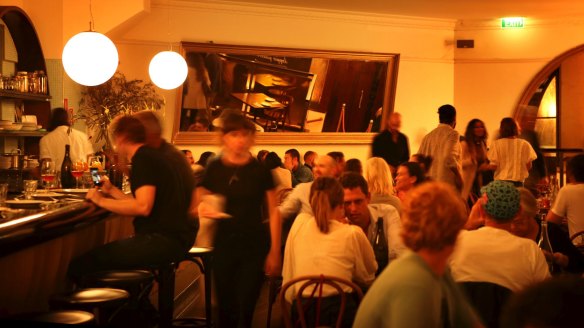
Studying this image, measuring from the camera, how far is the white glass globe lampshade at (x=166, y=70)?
28.8 ft

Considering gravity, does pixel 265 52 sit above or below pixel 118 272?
above

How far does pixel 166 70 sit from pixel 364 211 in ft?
15.2

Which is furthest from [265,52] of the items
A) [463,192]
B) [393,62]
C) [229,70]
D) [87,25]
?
[463,192]

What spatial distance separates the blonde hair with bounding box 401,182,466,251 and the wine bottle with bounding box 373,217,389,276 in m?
2.15

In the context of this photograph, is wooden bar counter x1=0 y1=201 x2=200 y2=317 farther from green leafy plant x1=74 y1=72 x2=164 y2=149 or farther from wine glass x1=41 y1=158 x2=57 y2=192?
green leafy plant x1=74 y1=72 x2=164 y2=149

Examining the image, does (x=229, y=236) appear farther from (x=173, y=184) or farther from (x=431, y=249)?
(x=431, y=249)

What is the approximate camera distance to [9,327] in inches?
82.7

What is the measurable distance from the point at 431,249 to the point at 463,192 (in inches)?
269

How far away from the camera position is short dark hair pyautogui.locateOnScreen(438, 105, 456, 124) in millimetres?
8359

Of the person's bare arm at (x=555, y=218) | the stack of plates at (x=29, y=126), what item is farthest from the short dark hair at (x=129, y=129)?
the stack of plates at (x=29, y=126)

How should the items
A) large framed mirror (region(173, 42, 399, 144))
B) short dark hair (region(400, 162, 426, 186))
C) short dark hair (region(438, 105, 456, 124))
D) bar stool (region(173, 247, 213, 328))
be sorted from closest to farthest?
bar stool (region(173, 247, 213, 328)) → short dark hair (region(400, 162, 426, 186)) → short dark hair (region(438, 105, 456, 124)) → large framed mirror (region(173, 42, 399, 144))

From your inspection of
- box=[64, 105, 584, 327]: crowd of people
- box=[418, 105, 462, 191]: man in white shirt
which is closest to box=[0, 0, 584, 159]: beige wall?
box=[418, 105, 462, 191]: man in white shirt

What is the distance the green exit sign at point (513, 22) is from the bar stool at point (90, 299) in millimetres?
10148

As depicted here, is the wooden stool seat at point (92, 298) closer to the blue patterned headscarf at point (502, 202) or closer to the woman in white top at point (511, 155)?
the blue patterned headscarf at point (502, 202)
